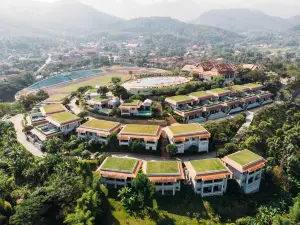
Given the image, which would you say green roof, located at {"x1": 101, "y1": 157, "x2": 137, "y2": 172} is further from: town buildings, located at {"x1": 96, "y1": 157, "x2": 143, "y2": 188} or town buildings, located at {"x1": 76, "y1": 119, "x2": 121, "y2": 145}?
town buildings, located at {"x1": 76, "y1": 119, "x2": 121, "y2": 145}

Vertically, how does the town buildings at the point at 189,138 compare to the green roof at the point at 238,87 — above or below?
below

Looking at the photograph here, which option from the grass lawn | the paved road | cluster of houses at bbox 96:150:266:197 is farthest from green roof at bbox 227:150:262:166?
the grass lawn

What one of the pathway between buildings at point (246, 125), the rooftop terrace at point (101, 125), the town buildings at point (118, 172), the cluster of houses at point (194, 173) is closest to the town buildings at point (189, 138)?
the cluster of houses at point (194, 173)

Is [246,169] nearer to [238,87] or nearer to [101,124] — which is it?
[101,124]

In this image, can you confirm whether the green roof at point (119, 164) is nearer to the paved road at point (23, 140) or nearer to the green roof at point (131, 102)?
the paved road at point (23, 140)

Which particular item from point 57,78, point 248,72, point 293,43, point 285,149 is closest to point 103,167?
point 285,149

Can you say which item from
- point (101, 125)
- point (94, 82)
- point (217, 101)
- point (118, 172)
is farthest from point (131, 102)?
point (94, 82)

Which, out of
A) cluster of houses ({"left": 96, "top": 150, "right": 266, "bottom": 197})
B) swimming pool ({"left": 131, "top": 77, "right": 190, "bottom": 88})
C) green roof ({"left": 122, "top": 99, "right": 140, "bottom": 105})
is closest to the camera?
cluster of houses ({"left": 96, "top": 150, "right": 266, "bottom": 197})

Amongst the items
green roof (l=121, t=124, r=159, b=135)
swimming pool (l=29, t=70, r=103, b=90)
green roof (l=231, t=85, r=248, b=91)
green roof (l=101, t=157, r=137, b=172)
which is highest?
green roof (l=231, t=85, r=248, b=91)
